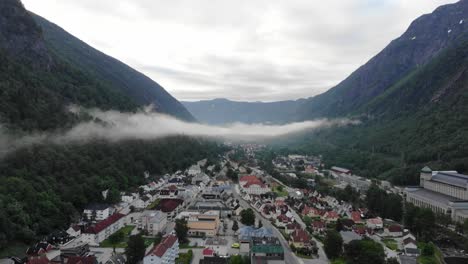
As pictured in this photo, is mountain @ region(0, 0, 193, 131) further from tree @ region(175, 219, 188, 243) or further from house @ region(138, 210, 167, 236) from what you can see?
tree @ region(175, 219, 188, 243)

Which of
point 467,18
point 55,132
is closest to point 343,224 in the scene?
point 55,132

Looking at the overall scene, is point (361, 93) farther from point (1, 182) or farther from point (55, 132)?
point (1, 182)

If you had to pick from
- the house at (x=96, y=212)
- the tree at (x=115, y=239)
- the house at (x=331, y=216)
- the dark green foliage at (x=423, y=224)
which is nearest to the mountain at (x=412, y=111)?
the house at (x=331, y=216)

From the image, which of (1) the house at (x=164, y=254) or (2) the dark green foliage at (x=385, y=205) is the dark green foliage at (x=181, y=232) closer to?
(1) the house at (x=164, y=254)

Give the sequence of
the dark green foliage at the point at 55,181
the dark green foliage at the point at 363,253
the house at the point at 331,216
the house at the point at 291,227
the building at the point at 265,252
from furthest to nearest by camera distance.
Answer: the house at the point at 331,216
the house at the point at 291,227
the dark green foliage at the point at 55,181
the building at the point at 265,252
the dark green foliage at the point at 363,253

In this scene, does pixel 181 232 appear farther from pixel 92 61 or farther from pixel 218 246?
pixel 92 61

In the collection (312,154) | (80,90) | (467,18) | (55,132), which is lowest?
(312,154)

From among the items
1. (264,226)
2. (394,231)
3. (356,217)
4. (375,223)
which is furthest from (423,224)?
(264,226)
